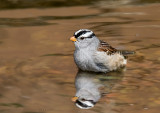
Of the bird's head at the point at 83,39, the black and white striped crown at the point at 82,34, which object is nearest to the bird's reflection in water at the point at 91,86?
the bird's head at the point at 83,39

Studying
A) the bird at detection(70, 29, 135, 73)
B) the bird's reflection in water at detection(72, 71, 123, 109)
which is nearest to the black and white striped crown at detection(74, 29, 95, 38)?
the bird at detection(70, 29, 135, 73)

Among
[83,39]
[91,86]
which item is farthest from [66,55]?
[91,86]

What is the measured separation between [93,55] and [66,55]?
1.19 meters

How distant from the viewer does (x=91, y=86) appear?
693 centimetres

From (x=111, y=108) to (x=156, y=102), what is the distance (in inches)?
27.5

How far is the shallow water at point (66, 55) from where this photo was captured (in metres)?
6.26

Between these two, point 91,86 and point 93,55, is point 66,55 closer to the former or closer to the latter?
point 93,55

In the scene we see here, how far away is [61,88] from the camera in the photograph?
683cm

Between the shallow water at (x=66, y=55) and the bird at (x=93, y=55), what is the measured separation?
197mm

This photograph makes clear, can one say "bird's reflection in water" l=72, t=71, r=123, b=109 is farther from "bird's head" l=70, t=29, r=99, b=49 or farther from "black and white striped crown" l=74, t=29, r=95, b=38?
"black and white striped crown" l=74, t=29, r=95, b=38

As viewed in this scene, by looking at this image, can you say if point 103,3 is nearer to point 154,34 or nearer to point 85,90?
point 154,34

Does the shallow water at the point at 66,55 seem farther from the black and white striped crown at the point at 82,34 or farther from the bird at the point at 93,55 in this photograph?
the black and white striped crown at the point at 82,34

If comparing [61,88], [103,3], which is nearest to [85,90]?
[61,88]

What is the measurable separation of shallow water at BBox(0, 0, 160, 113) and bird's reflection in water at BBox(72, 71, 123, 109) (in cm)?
5
